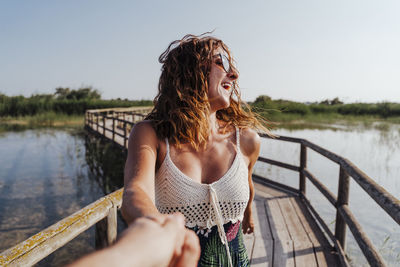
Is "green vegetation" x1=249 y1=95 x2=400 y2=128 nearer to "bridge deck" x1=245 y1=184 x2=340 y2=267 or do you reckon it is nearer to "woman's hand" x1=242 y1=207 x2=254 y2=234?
"bridge deck" x1=245 y1=184 x2=340 y2=267

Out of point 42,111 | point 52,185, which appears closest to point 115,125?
point 52,185

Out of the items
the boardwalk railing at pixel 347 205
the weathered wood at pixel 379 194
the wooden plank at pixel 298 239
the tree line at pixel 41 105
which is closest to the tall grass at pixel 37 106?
the tree line at pixel 41 105

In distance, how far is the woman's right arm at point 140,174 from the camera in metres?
0.70

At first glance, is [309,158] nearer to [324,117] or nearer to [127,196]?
[127,196]

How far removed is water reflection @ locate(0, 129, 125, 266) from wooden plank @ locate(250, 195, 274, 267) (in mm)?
2072

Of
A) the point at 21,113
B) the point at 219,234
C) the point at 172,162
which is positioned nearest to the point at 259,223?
the point at 219,234

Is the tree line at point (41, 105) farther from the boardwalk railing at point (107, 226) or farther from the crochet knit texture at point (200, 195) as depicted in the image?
the crochet knit texture at point (200, 195)

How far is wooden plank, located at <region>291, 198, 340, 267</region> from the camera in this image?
110 inches

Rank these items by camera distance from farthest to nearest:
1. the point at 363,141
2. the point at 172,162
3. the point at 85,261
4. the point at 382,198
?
the point at 363,141
the point at 382,198
the point at 172,162
the point at 85,261

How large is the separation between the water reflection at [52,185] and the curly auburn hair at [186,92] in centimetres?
302

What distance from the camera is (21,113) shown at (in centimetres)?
2694

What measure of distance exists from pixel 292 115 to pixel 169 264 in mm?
26706

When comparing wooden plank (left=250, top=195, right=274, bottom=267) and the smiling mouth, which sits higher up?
the smiling mouth

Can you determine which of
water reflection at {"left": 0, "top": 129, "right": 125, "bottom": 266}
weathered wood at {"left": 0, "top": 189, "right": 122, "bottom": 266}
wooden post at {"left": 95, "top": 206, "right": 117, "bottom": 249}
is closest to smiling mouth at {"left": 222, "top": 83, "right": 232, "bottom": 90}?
weathered wood at {"left": 0, "top": 189, "right": 122, "bottom": 266}
